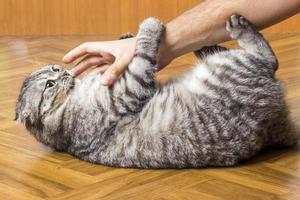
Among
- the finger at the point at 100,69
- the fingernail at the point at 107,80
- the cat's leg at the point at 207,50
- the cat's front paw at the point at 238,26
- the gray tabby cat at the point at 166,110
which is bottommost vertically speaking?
the gray tabby cat at the point at 166,110

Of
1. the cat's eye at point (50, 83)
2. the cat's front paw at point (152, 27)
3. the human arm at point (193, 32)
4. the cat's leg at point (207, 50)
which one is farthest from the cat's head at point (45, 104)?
the cat's leg at point (207, 50)

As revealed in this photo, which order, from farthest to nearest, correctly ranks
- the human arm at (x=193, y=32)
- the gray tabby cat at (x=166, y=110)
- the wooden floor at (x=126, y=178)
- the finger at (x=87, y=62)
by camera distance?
1. the finger at (x=87, y=62)
2. the human arm at (x=193, y=32)
3. the gray tabby cat at (x=166, y=110)
4. the wooden floor at (x=126, y=178)

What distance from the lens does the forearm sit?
1.92 meters

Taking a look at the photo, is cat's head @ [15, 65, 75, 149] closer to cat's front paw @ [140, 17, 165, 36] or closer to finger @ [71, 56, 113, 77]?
finger @ [71, 56, 113, 77]

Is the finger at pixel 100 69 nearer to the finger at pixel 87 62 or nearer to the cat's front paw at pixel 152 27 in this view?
the finger at pixel 87 62

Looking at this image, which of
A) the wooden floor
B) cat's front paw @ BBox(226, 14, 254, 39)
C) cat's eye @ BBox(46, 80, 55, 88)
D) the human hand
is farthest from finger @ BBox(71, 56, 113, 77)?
cat's front paw @ BBox(226, 14, 254, 39)

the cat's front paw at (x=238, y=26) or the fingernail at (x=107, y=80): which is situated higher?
the cat's front paw at (x=238, y=26)

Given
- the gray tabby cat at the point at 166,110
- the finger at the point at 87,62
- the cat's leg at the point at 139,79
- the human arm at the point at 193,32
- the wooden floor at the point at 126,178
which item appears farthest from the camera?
the finger at the point at 87,62

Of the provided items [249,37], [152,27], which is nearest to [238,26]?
[249,37]

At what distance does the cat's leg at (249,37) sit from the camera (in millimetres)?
1833

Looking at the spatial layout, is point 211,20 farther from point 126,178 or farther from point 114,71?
point 126,178

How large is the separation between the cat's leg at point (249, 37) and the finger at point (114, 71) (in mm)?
341

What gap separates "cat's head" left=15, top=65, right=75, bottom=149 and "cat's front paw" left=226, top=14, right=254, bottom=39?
1.71 feet

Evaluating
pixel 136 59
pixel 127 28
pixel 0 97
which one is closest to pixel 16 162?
pixel 136 59
